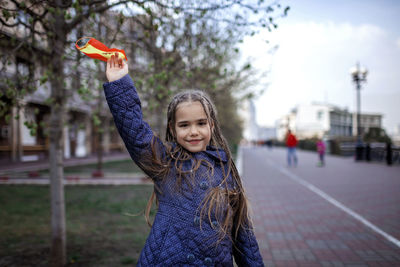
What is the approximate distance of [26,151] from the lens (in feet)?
60.6

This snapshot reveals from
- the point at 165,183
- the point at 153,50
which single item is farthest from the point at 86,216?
the point at 165,183

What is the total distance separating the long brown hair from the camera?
65.9 inches

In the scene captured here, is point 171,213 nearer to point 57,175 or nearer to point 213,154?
point 213,154

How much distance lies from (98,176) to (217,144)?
9893mm

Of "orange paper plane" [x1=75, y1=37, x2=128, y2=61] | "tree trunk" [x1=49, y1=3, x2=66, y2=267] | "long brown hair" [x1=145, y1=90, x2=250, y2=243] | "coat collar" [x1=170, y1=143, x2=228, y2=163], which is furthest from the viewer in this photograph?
"tree trunk" [x1=49, y1=3, x2=66, y2=267]

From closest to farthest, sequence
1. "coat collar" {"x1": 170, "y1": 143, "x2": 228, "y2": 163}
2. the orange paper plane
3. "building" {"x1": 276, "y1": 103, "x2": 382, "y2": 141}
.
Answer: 1. the orange paper plane
2. "coat collar" {"x1": 170, "y1": 143, "x2": 228, "y2": 163}
3. "building" {"x1": 276, "y1": 103, "x2": 382, "y2": 141}

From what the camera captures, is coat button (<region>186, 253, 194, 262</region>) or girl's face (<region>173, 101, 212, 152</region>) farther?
girl's face (<region>173, 101, 212, 152</region>)

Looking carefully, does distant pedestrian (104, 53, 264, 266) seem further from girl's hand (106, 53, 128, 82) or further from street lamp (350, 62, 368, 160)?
street lamp (350, 62, 368, 160)

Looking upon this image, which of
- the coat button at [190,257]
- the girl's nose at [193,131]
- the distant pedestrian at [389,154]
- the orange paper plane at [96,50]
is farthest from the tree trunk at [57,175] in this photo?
the distant pedestrian at [389,154]

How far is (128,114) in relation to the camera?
1.54 meters

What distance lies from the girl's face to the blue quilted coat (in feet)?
0.40

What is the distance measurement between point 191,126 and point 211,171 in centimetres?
30

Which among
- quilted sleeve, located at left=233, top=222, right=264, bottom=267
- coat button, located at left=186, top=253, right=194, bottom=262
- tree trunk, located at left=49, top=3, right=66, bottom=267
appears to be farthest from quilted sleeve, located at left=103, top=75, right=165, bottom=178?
tree trunk, located at left=49, top=3, right=66, bottom=267

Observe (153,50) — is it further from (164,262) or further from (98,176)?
(98,176)
